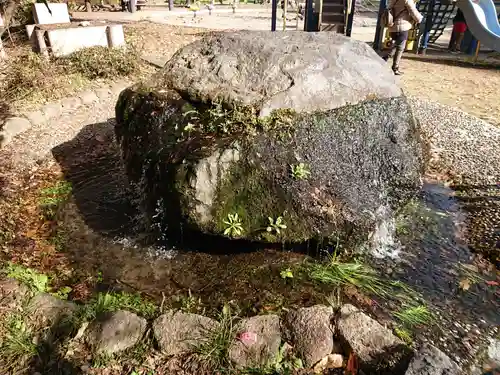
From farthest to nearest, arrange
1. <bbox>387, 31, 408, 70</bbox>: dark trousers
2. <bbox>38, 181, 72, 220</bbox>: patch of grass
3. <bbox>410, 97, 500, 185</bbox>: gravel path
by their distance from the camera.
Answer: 1. <bbox>387, 31, 408, 70</bbox>: dark trousers
2. <bbox>410, 97, 500, 185</bbox>: gravel path
3. <bbox>38, 181, 72, 220</bbox>: patch of grass

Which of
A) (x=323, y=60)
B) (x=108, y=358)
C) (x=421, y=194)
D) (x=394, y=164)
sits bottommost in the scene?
(x=421, y=194)

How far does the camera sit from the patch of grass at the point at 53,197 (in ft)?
14.6

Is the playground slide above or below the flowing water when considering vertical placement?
above

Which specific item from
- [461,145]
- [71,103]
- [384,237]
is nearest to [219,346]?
[384,237]

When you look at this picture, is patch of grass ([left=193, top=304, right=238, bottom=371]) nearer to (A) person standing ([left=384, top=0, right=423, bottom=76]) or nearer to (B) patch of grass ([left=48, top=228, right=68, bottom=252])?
(B) patch of grass ([left=48, top=228, right=68, bottom=252])

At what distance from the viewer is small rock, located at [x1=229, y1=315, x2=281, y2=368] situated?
248 cm

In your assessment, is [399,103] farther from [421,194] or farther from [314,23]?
[314,23]

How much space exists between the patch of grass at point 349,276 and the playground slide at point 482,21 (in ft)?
34.7

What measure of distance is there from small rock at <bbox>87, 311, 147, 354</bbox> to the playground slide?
40.8ft

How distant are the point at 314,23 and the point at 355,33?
5.45 metres

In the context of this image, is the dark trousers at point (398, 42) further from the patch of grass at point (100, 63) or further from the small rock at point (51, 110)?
the small rock at point (51, 110)

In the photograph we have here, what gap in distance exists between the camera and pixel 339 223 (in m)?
3.69

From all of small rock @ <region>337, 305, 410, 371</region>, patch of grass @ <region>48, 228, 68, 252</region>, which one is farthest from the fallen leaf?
patch of grass @ <region>48, 228, 68, 252</region>

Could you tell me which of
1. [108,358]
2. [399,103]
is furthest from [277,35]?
[108,358]
